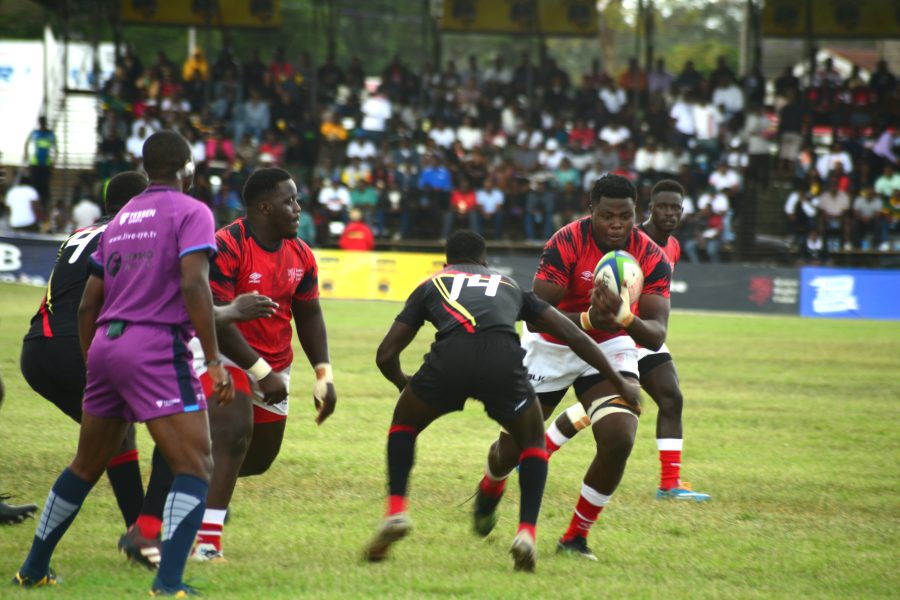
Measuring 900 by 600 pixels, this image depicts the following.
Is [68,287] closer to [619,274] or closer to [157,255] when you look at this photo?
[157,255]

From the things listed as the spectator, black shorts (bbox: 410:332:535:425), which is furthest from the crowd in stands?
black shorts (bbox: 410:332:535:425)

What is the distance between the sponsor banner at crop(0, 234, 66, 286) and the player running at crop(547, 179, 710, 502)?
19.5 m

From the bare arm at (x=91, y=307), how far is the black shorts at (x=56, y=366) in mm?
1027

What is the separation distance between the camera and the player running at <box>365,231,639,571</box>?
6238 mm

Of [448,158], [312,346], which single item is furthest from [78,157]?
[312,346]

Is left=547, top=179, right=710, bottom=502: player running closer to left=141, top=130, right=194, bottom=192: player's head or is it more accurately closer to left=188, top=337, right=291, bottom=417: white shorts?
left=188, top=337, right=291, bottom=417: white shorts

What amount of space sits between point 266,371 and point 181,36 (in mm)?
47601

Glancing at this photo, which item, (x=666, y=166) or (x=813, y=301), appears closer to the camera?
(x=813, y=301)

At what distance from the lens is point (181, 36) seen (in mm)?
51344

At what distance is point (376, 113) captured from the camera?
32812 mm

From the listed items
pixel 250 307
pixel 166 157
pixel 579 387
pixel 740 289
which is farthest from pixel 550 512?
pixel 740 289

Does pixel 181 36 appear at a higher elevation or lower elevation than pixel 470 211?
higher

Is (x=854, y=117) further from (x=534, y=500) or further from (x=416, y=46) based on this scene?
(x=534, y=500)

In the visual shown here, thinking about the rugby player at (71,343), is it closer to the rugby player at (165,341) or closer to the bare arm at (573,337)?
the rugby player at (165,341)
